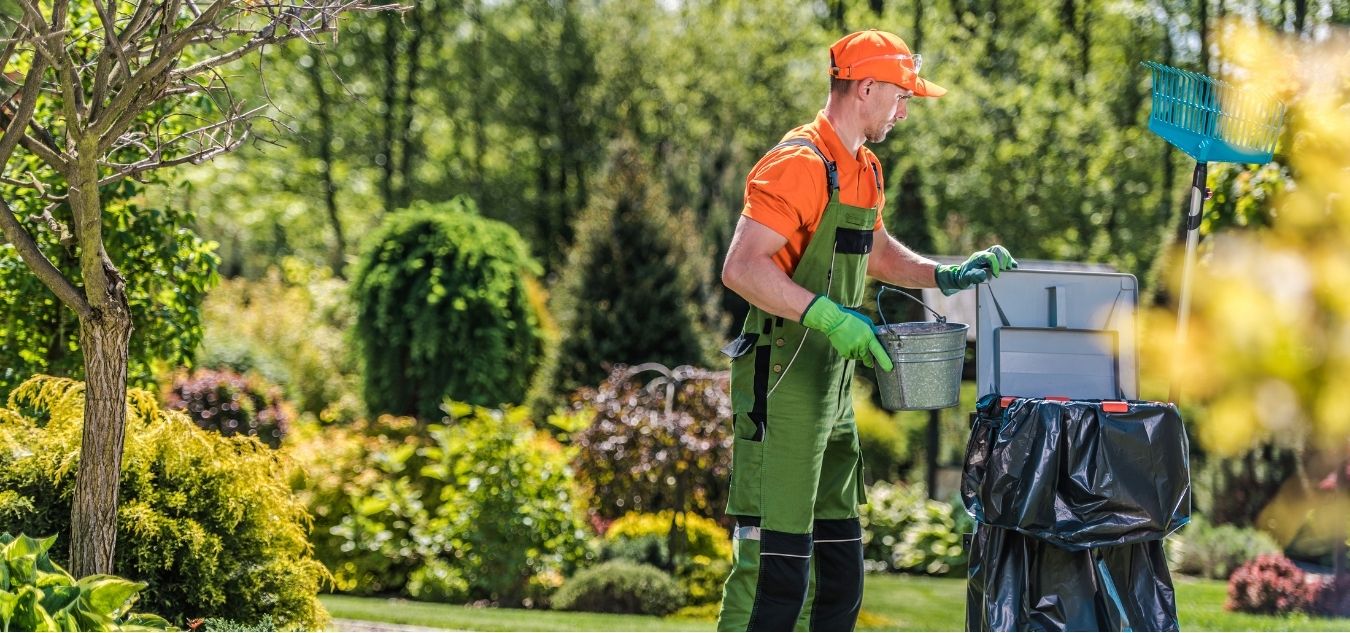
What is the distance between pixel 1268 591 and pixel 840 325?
15.6ft

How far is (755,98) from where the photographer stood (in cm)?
1975

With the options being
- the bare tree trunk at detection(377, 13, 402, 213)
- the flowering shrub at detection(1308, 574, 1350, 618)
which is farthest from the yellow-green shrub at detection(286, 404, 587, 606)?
the bare tree trunk at detection(377, 13, 402, 213)

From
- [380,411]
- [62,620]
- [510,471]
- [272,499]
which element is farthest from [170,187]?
[380,411]

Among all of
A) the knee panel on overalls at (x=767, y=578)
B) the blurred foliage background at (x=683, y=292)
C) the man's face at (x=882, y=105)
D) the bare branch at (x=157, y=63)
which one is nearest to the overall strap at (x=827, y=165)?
the man's face at (x=882, y=105)

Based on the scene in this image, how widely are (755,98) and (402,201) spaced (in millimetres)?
7116

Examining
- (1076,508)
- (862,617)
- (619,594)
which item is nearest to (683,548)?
(619,594)

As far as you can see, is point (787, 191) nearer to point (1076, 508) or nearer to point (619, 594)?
point (1076, 508)

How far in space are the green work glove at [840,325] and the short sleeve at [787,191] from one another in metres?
0.26

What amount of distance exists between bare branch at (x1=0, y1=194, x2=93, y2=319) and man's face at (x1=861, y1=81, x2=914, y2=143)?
91.9 inches

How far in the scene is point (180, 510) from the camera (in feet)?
13.6

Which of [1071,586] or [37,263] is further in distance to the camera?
[37,263]

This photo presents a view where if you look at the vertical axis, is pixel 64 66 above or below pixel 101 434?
above

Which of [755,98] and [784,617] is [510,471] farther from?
[755,98]

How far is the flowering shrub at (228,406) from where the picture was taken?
7.98 meters
